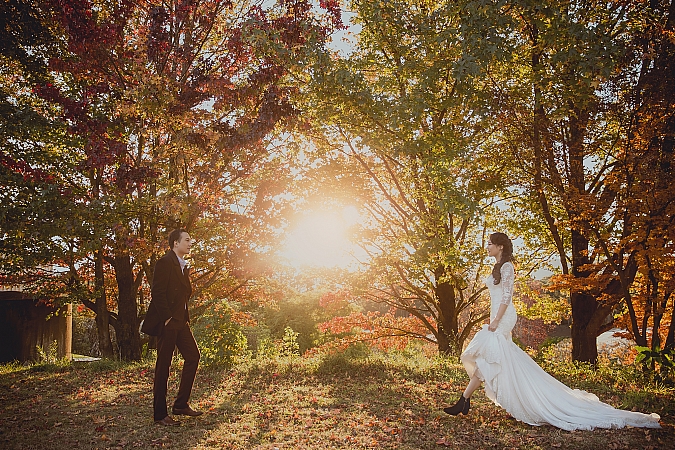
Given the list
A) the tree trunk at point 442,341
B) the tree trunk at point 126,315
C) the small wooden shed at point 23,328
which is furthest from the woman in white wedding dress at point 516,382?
the small wooden shed at point 23,328

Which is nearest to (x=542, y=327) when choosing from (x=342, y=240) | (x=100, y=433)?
(x=342, y=240)

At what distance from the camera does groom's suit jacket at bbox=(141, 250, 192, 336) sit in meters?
5.22

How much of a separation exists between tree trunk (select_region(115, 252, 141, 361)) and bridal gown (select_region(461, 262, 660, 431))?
8.98m

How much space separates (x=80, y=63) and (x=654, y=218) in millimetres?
10329

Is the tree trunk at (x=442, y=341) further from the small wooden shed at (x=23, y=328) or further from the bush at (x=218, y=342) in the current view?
the small wooden shed at (x=23, y=328)

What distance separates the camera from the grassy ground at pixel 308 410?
4691 mm

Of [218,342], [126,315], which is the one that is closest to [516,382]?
[218,342]

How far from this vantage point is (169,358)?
5367 millimetres

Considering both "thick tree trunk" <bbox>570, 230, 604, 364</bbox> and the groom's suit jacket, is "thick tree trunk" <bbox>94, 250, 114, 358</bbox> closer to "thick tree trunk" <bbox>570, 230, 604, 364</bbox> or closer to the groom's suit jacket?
the groom's suit jacket

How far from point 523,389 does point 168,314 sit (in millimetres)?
3711

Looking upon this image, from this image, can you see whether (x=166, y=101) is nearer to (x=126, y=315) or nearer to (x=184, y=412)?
(x=184, y=412)

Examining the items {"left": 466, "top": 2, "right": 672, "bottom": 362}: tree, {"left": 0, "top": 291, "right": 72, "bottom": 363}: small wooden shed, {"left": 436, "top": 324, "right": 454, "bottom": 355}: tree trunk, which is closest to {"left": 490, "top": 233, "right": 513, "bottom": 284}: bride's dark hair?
{"left": 466, "top": 2, "right": 672, "bottom": 362}: tree

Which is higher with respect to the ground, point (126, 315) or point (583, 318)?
point (126, 315)

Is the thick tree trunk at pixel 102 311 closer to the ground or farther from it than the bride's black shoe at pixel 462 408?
farther from it
